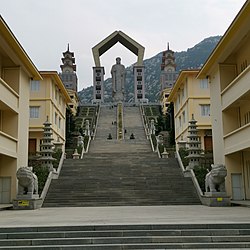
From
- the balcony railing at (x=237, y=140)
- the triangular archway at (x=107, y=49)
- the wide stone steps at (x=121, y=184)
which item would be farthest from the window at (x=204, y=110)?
the triangular archway at (x=107, y=49)

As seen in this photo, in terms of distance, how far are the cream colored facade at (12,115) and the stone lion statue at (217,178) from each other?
998 cm

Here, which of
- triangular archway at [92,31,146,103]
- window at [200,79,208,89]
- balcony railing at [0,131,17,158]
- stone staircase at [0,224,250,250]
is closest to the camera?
stone staircase at [0,224,250,250]

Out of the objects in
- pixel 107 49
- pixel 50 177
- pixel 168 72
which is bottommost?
pixel 50 177

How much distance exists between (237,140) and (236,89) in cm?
250

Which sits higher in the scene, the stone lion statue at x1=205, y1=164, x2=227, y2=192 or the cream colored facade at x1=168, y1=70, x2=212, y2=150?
the cream colored facade at x1=168, y1=70, x2=212, y2=150

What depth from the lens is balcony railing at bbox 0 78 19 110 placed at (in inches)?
781

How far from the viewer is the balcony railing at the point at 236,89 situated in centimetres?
1867

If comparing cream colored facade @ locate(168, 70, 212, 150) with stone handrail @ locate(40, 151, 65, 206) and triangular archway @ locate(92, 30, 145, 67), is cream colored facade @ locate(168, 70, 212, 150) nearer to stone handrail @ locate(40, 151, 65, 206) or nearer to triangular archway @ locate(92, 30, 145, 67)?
stone handrail @ locate(40, 151, 65, 206)

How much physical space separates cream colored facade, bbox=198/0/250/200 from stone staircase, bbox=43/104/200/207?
8.05 feet

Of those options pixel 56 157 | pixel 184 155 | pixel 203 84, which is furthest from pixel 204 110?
pixel 56 157

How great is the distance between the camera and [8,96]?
20906 mm

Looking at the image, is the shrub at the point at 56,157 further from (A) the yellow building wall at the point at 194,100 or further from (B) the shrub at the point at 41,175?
(A) the yellow building wall at the point at 194,100

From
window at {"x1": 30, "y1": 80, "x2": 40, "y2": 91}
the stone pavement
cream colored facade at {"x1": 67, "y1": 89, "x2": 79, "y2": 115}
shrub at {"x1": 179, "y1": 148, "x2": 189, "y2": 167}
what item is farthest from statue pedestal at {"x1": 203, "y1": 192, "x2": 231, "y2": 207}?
cream colored facade at {"x1": 67, "y1": 89, "x2": 79, "y2": 115}

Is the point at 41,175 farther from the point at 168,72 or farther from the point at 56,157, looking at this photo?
the point at 168,72
